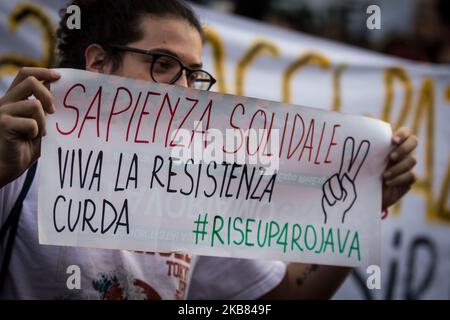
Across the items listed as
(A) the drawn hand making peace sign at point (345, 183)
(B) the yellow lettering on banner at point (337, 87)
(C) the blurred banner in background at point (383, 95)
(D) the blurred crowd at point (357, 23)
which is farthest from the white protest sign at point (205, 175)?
(D) the blurred crowd at point (357, 23)

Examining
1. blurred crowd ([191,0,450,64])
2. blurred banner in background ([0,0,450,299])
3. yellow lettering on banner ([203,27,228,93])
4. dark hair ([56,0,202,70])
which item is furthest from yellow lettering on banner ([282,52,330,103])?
dark hair ([56,0,202,70])

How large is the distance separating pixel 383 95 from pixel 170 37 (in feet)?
5.15

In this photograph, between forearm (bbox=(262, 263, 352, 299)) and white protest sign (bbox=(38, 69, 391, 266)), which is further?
forearm (bbox=(262, 263, 352, 299))

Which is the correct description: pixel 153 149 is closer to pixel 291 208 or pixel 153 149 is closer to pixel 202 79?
pixel 202 79

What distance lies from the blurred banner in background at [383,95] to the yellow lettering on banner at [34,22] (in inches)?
21.7

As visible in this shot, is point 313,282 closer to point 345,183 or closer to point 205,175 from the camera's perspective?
point 345,183

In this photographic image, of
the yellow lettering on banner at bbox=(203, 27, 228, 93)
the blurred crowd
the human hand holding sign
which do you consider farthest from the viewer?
the blurred crowd

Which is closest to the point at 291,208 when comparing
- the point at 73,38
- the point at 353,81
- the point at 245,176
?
the point at 245,176

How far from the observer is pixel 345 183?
1.86m

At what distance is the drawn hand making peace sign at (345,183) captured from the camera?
72.2 inches

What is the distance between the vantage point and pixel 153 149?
1648 millimetres

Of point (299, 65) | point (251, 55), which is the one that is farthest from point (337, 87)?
point (251, 55)

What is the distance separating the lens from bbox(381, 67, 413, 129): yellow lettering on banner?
310 cm

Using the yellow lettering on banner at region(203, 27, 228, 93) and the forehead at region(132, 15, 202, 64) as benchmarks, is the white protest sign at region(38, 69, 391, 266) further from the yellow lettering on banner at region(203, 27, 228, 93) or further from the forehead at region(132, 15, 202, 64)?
the yellow lettering on banner at region(203, 27, 228, 93)
